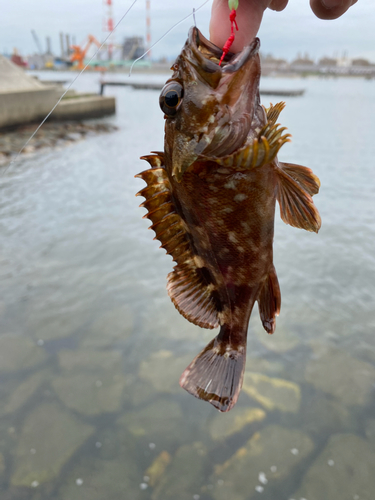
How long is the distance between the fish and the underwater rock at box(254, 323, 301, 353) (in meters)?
5.70

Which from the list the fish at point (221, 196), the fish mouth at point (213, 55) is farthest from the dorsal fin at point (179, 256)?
the fish mouth at point (213, 55)

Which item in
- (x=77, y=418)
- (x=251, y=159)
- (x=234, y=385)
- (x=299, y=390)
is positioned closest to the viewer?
(x=251, y=159)

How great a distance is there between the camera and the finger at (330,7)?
280 centimetres

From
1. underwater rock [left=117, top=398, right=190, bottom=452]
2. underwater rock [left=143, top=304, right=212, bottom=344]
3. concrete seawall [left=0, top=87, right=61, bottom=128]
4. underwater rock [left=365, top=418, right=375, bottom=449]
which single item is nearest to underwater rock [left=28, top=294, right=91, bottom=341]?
underwater rock [left=143, top=304, right=212, bottom=344]

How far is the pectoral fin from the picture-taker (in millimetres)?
2180

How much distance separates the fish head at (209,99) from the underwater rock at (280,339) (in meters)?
6.65

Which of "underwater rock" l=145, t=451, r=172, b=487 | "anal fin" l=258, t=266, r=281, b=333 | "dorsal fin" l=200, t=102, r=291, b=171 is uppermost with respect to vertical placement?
"dorsal fin" l=200, t=102, r=291, b=171

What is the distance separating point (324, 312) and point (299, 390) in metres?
2.73

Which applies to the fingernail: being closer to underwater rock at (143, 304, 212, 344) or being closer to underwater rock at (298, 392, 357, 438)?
underwater rock at (298, 392, 357, 438)

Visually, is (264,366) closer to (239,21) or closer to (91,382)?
(91,382)

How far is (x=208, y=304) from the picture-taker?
259cm

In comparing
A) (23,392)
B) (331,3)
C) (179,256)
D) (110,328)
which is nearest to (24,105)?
(110,328)

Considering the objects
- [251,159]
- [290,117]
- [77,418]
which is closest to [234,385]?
[251,159]

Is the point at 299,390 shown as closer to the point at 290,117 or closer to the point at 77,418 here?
the point at 77,418
